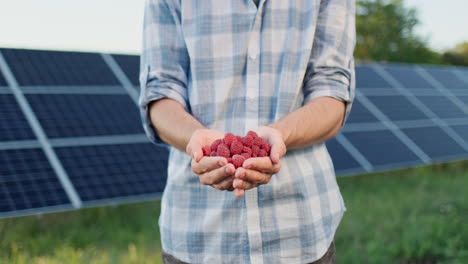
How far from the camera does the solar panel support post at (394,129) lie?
7.76 m

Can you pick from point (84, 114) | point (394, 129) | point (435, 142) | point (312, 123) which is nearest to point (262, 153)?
point (312, 123)

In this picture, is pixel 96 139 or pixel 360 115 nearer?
pixel 96 139

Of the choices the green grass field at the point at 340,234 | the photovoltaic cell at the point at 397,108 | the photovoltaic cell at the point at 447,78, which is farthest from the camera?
the photovoltaic cell at the point at 447,78

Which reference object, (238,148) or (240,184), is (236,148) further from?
(240,184)

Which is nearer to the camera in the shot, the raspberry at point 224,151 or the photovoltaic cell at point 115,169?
the raspberry at point 224,151

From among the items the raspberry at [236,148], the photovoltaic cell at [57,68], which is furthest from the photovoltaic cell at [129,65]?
the raspberry at [236,148]

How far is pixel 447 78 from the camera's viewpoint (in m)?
11.7

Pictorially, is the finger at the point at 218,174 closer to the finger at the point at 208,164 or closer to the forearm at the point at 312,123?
the finger at the point at 208,164

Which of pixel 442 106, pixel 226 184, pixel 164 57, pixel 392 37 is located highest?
pixel 164 57

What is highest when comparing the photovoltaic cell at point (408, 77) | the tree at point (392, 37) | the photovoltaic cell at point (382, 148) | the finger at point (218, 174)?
the finger at point (218, 174)

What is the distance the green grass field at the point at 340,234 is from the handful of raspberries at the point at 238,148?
3091 millimetres

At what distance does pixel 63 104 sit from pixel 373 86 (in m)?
5.70

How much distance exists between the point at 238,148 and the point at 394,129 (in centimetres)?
713

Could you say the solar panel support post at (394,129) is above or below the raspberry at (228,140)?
below
